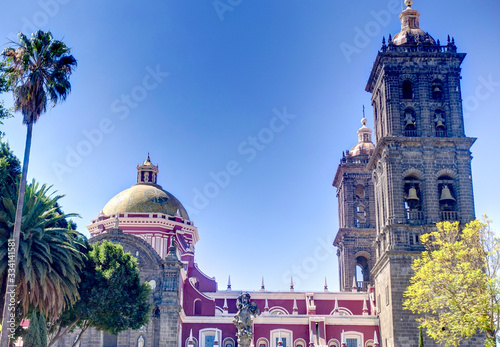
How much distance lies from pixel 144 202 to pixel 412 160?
2254 centimetres

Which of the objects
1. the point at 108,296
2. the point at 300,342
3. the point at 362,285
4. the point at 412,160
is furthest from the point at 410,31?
the point at 108,296

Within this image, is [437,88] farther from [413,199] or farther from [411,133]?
[413,199]

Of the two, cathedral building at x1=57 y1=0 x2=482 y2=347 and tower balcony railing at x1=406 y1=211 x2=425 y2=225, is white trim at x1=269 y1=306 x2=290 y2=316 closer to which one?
cathedral building at x1=57 y1=0 x2=482 y2=347

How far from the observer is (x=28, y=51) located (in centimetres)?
2944

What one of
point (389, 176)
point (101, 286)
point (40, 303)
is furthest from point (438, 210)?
point (40, 303)

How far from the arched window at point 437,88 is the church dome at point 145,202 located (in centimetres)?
2294

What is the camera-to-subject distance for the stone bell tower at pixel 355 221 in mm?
58750

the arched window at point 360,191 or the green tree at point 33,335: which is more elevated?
the arched window at point 360,191

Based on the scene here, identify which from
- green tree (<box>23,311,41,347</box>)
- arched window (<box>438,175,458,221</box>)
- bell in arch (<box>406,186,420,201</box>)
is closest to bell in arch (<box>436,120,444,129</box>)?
arched window (<box>438,175,458,221</box>)

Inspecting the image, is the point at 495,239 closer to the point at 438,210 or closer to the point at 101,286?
the point at 438,210

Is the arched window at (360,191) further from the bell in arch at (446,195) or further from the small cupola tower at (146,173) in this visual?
the small cupola tower at (146,173)

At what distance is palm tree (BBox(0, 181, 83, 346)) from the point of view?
106 ft

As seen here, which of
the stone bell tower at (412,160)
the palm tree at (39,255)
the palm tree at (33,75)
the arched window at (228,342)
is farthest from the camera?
the arched window at (228,342)

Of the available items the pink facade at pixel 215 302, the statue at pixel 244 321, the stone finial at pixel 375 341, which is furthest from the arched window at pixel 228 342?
the statue at pixel 244 321
